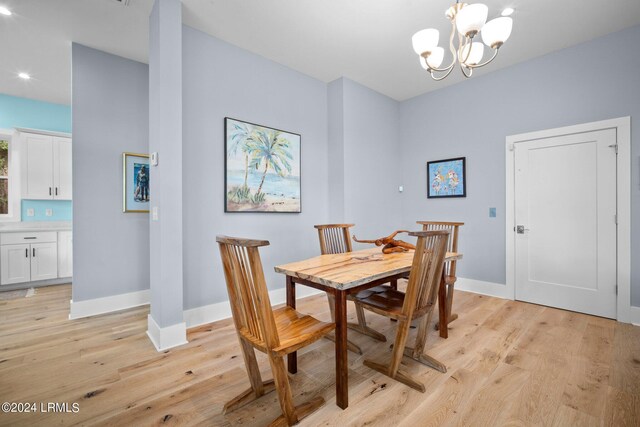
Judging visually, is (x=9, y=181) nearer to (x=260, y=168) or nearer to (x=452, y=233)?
(x=260, y=168)

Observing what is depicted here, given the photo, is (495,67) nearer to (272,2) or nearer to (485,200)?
(485,200)

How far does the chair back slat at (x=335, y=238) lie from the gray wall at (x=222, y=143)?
884mm

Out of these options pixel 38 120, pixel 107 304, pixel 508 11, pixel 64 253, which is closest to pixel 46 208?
pixel 64 253

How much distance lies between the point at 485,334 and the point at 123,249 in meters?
3.86

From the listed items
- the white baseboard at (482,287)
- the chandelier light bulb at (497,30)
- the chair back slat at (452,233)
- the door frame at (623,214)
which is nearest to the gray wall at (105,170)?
the chair back slat at (452,233)

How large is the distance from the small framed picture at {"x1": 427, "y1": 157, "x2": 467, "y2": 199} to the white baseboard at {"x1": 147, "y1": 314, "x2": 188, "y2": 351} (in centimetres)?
366

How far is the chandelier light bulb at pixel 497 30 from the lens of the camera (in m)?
1.85

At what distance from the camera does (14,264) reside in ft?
12.7

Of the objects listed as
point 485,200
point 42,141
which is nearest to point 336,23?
point 485,200

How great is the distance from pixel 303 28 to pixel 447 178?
274 cm

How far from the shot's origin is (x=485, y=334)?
2.54 metres

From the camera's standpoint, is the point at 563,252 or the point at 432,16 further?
the point at 563,252

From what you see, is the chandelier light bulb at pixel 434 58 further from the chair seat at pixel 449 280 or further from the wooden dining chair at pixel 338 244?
the chair seat at pixel 449 280

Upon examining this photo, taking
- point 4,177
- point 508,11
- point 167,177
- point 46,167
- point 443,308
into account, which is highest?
point 508,11
